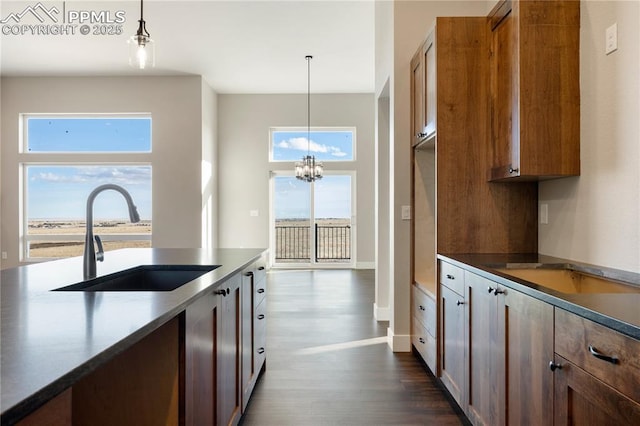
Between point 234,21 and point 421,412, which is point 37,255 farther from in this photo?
point 421,412

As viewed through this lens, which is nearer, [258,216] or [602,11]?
[602,11]

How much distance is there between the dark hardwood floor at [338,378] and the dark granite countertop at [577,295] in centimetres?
93

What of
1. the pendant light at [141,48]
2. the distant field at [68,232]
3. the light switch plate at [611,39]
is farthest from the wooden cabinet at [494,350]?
the distant field at [68,232]

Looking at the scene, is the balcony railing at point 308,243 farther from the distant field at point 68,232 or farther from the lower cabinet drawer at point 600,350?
the lower cabinet drawer at point 600,350

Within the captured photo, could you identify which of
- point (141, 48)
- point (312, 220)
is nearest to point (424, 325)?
point (141, 48)

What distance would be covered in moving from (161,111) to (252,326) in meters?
5.88

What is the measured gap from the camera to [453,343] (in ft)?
7.29

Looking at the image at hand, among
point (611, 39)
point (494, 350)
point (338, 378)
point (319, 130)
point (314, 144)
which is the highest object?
point (319, 130)

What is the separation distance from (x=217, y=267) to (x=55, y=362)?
4.26 ft

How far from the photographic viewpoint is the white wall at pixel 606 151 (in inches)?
68.8

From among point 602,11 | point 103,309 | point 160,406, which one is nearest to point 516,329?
point 160,406

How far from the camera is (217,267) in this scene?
6.49 feet

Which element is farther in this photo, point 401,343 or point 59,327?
point 401,343

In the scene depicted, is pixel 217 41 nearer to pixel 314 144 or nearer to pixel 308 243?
pixel 314 144
